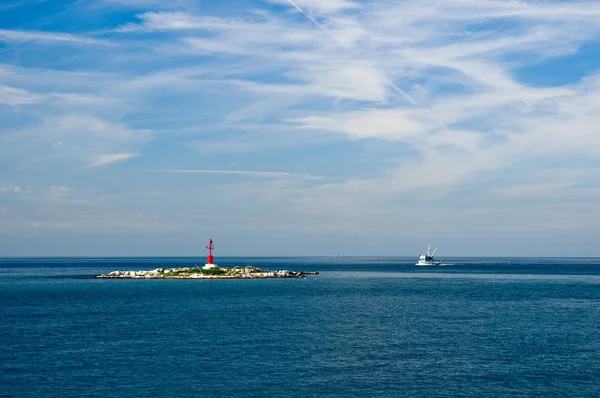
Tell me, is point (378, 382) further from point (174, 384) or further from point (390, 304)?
point (390, 304)

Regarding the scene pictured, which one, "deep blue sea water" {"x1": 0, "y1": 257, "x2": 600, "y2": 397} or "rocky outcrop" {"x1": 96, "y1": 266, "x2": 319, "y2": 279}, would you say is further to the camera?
"rocky outcrop" {"x1": 96, "y1": 266, "x2": 319, "y2": 279}

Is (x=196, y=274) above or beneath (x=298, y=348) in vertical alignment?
above

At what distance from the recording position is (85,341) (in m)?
57.9

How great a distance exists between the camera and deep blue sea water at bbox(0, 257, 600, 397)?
4134 centimetres

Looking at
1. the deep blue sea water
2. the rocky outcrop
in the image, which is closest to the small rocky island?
the rocky outcrop

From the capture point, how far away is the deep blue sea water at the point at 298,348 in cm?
4134

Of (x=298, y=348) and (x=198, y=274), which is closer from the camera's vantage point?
(x=298, y=348)

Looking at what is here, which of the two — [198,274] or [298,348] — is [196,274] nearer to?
[198,274]

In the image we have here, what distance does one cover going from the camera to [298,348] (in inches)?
2140

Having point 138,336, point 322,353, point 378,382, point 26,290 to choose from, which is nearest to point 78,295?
point 26,290

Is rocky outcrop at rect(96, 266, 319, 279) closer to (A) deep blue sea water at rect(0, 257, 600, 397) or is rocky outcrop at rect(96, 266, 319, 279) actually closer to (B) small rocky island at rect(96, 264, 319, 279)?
(B) small rocky island at rect(96, 264, 319, 279)

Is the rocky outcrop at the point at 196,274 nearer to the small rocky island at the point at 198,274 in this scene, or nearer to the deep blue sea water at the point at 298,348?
the small rocky island at the point at 198,274

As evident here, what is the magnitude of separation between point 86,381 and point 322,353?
19.8 metres

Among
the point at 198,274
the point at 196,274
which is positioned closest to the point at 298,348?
the point at 198,274
